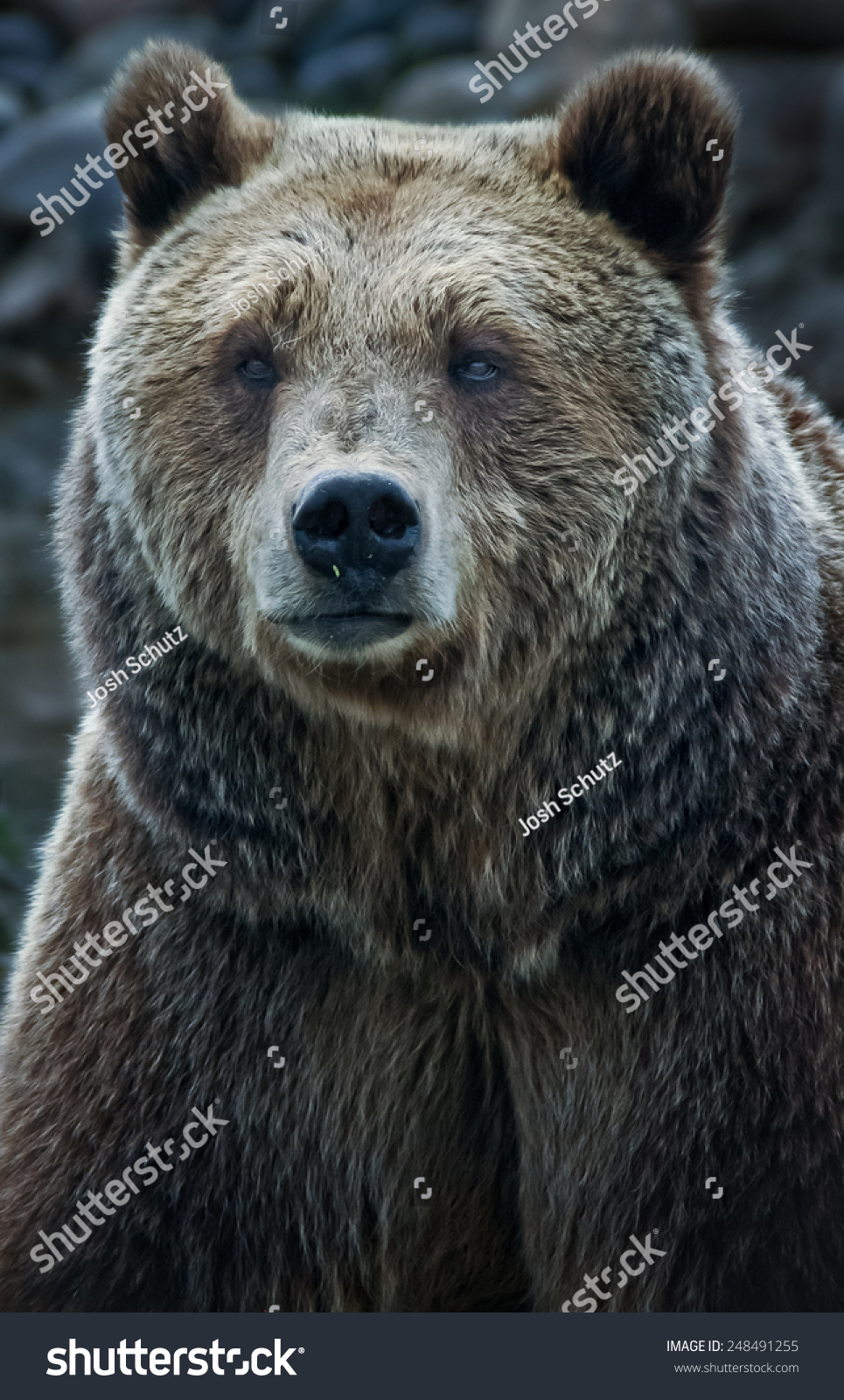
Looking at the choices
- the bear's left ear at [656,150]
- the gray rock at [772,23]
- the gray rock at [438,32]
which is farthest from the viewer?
the gray rock at [438,32]

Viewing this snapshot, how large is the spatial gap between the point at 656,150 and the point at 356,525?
4.74 ft

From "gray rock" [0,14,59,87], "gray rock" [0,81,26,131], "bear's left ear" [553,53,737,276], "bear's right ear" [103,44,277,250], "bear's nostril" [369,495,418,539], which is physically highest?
"gray rock" [0,14,59,87]

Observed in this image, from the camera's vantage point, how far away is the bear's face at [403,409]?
3.90 metres

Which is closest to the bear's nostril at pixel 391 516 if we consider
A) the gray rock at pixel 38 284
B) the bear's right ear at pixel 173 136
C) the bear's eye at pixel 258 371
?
the bear's eye at pixel 258 371

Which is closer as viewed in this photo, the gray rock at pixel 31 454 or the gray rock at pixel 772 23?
the gray rock at pixel 772 23

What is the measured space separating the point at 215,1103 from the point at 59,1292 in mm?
666

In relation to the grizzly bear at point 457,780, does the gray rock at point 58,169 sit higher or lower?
higher

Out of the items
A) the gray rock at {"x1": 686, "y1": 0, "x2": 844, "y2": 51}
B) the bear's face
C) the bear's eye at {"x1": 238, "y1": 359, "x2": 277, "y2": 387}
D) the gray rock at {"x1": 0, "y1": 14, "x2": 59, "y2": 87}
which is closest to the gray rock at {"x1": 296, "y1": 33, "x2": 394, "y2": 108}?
the gray rock at {"x1": 0, "y1": 14, "x2": 59, "y2": 87}

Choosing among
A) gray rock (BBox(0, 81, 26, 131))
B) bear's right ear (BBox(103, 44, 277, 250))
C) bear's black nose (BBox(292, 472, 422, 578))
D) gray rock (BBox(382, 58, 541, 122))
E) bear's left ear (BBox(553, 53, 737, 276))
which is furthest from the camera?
gray rock (BBox(0, 81, 26, 131))

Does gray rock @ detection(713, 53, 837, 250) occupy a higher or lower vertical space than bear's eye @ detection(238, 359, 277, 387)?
lower

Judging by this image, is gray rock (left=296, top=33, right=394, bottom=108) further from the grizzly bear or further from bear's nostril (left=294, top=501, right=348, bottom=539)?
bear's nostril (left=294, top=501, right=348, bottom=539)

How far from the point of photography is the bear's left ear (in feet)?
14.1

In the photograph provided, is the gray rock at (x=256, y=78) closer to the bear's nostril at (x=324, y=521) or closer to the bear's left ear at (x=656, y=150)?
the bear's left ear at (x=656, y=150)

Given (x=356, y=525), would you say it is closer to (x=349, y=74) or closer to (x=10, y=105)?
(x=349, y=74)
